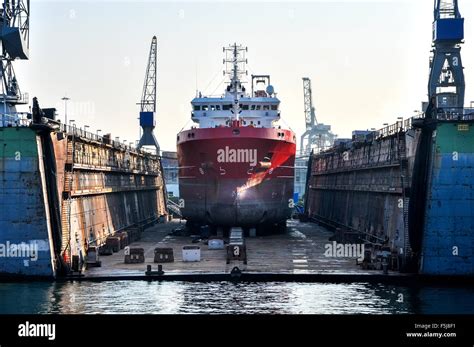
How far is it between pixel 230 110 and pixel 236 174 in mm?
13577

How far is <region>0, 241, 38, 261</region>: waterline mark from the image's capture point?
37.3m

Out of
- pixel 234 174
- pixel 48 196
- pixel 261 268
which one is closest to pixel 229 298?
pixel 261 268

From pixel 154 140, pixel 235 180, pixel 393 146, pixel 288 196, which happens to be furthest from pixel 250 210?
pixel 154 140

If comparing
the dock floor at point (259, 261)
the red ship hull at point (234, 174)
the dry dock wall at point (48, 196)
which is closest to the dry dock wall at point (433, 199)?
the dock floor at point (259, 261)

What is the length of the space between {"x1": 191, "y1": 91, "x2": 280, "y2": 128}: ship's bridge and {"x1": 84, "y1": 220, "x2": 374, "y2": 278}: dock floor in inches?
539

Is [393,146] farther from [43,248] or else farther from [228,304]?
[43,248]

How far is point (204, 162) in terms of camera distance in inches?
2280

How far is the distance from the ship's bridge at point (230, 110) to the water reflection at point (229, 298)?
34004 millimetres

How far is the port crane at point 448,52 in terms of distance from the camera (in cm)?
7381

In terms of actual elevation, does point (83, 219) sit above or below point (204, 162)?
below
